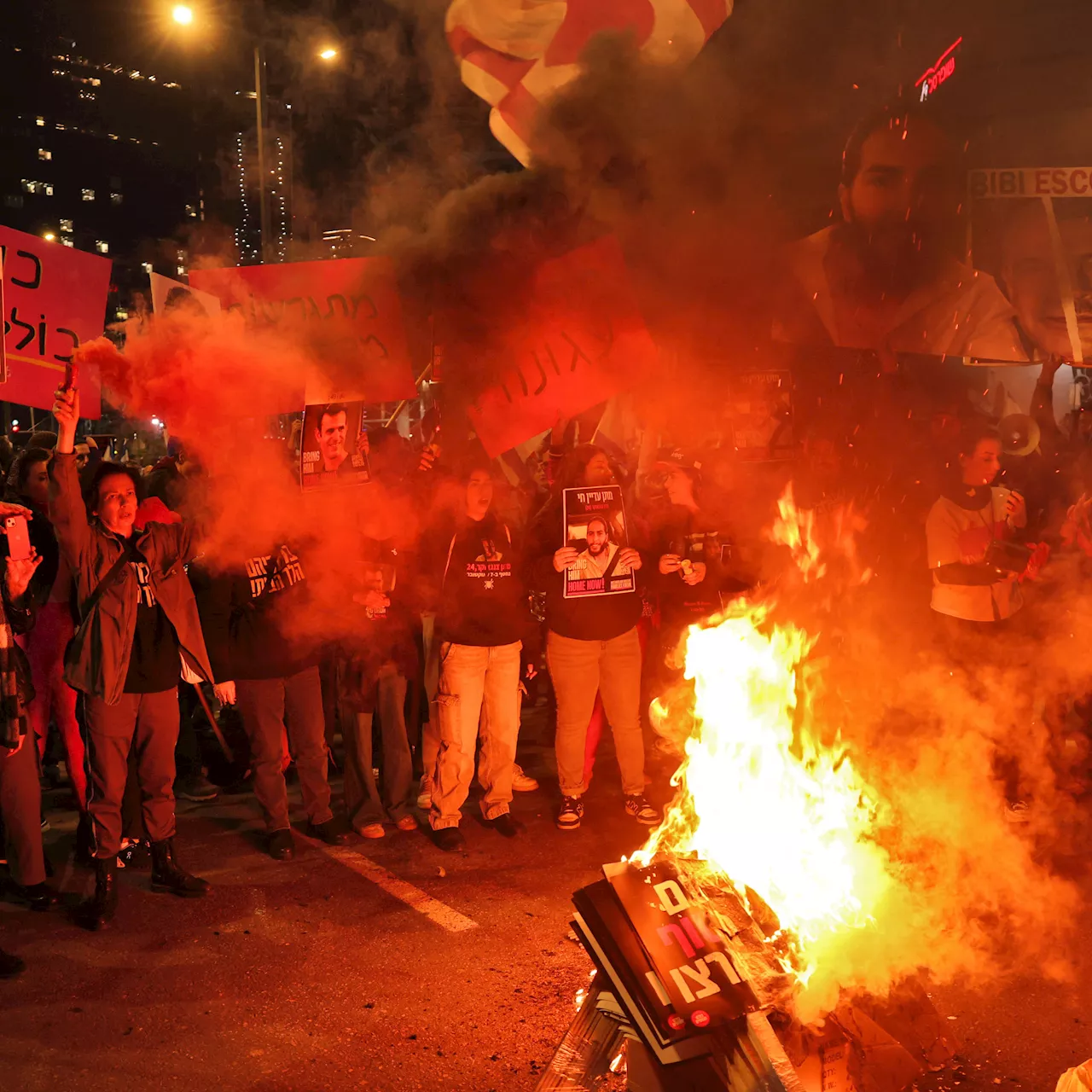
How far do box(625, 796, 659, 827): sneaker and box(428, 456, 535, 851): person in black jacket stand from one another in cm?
65

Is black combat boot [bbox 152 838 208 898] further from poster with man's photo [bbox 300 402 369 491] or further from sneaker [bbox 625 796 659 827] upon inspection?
sneaker [bbox 625 796 659 827]

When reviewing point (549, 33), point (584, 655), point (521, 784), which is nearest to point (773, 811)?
point (584, 655)

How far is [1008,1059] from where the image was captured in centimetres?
335

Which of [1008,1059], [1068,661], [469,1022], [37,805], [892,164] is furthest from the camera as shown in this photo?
[892,164]

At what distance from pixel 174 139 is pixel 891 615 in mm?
74958

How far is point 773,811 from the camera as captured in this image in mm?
3447

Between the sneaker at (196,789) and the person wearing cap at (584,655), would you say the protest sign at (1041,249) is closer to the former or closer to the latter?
the person wearing cap at (584,655)

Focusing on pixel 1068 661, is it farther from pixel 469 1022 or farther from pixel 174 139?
pixel 174 139

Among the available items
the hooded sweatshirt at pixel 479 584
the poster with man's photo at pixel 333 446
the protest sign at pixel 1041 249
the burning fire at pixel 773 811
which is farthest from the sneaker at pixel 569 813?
the protest sign at pixel 1041 249

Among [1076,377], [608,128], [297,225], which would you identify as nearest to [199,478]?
[297,225]

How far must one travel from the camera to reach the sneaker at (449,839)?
5246mm

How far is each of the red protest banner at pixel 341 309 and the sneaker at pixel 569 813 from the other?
2462mm

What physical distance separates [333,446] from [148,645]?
5.11 feet

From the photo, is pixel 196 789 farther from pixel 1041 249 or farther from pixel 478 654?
pixel 1041 249
